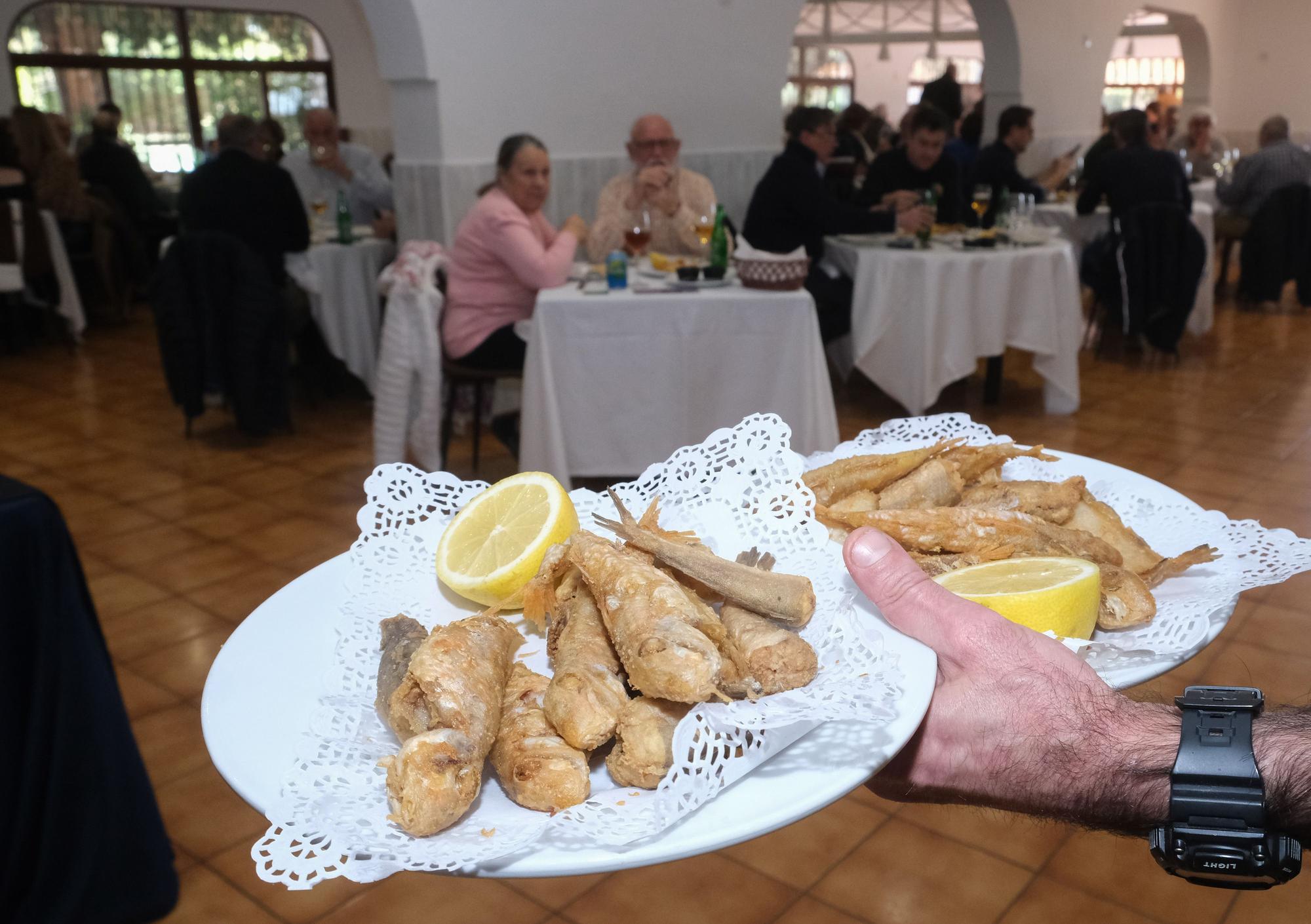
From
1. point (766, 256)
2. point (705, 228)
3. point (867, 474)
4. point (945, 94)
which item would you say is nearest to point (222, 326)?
point (705, 228)

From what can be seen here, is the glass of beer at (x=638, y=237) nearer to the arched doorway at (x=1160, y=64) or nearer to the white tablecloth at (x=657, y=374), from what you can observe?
the white tablecloth at (x=657, y=374)

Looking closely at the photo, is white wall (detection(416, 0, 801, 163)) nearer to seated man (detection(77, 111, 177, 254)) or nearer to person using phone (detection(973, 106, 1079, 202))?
person using phone (detection(973, 106, 1079, 202))

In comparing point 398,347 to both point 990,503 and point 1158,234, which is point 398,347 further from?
point 1158,234

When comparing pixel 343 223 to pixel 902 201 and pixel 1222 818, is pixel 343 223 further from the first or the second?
pixel 1222 818

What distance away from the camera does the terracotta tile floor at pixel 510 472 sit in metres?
2.01

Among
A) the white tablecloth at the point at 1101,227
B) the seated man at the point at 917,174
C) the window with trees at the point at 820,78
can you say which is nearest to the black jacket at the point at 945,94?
the white tablecloth at the point at 1101,227

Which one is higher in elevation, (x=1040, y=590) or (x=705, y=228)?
(x=705, y=228)

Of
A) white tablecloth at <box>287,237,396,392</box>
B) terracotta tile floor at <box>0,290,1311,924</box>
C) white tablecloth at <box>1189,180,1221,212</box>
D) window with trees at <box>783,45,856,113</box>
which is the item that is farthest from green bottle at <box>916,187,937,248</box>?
window with trees at <box>783,45,856,113</box>

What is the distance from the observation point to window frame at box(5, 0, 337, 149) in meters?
10.6

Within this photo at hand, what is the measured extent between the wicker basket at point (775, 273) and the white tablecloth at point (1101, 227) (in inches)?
166

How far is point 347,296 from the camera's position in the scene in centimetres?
552

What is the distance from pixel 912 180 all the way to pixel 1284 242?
4.13 metres

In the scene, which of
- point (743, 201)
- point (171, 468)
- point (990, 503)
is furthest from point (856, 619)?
point (743, 201)

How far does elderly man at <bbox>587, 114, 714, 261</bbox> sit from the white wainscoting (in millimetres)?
1064
